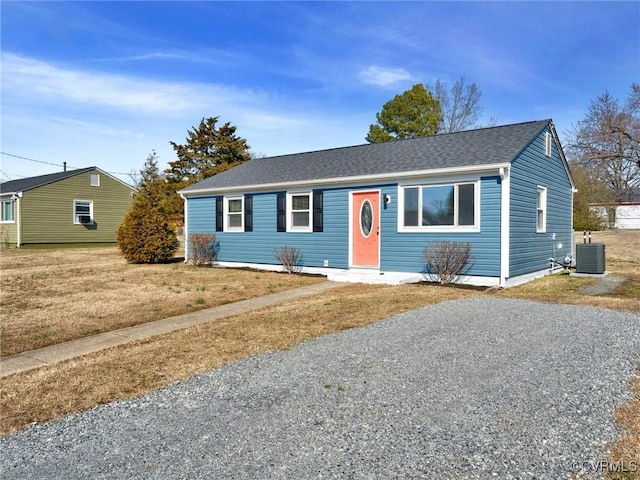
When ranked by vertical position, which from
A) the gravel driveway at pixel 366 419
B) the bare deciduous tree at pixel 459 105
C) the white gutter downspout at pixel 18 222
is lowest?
the gravel driveway at pixel 366 419

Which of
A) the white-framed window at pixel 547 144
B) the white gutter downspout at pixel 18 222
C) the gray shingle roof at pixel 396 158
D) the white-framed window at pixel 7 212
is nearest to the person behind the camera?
the gray shingle roof at pixel 396 158

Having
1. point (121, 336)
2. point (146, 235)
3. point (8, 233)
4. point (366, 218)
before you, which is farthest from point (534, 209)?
point (8, 233)

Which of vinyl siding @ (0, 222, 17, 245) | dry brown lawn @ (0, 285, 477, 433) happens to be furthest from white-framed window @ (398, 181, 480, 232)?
vinyl siding @ (0, 222, 17, 245)

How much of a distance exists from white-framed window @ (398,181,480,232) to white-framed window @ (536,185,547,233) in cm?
278

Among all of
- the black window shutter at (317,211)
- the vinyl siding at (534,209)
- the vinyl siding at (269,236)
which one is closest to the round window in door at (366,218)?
the vinyl siding at (269,236)

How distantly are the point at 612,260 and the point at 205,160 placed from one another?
2769cm

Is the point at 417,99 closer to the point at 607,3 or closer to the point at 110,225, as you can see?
Answer: the point at 607,3

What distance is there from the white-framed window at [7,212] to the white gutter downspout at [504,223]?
2534 cm

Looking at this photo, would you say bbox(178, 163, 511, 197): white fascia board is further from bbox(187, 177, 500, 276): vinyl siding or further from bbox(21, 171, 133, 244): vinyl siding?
bbox(21, 171, 133, 244): vinyl siding

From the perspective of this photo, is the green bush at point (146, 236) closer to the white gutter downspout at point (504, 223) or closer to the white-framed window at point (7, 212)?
the white gutter downspout at point (504, 223)

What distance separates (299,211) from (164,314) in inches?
250

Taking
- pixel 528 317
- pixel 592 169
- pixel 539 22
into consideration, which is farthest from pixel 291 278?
pixel 592 169

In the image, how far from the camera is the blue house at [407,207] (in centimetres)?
979

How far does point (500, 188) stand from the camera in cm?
950
